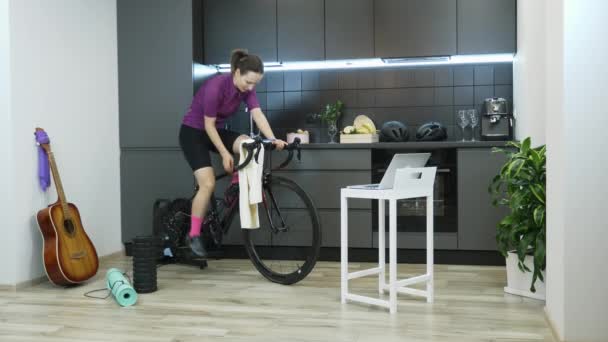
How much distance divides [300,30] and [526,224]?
87.6 inches

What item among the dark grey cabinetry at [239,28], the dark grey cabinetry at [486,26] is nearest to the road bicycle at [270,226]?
the dark grey cabinetry at [239,28]

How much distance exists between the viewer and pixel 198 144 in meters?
3.95

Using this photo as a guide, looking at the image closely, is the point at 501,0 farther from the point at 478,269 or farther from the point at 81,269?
the point at 81,269

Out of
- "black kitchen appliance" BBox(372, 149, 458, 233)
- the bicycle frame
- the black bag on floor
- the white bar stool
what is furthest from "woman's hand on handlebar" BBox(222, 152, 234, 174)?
"black kitchen appliance" BBox(372, 149, 458, 233)

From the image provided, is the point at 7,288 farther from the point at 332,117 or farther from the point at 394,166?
the point at 332,117

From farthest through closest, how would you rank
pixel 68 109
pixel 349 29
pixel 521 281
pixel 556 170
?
pixel 349 29 < pixel 68 109 < pixel 521 281 < pixel 556 170

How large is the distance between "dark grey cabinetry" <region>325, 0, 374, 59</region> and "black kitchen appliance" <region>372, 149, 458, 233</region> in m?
0.82

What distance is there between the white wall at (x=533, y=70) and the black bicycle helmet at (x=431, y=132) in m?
0.59

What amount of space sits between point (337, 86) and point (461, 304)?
2296 millimetres

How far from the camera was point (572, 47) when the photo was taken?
2.28m

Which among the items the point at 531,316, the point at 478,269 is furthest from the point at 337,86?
the point at 531,316

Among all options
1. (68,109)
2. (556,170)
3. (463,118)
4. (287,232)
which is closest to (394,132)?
(463,118)

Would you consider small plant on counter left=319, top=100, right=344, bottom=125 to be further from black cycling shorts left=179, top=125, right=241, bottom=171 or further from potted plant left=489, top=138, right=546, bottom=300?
potted plant left=489, top=138, right=546, bottom=300

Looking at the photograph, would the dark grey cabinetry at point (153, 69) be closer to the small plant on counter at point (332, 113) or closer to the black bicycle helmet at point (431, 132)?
the small plant on counter at point (332, 113)
